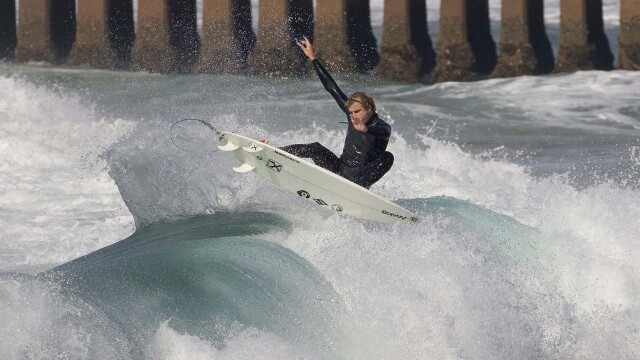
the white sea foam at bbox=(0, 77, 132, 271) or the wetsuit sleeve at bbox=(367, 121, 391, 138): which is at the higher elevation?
the wetsuit sleeve at bbox=(367, 121, 391, 138)

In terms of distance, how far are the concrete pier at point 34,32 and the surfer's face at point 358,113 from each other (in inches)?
637

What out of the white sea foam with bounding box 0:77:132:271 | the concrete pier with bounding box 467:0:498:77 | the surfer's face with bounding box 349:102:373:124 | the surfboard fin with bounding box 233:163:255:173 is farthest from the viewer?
the concrete pier with bounding box 467:0:498:77

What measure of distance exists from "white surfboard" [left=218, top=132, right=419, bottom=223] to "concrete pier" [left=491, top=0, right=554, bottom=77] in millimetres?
13799

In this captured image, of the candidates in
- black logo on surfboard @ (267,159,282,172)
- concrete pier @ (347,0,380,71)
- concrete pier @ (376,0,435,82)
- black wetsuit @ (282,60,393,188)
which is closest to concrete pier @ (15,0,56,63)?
concrete pier @ (347,0,380,71)

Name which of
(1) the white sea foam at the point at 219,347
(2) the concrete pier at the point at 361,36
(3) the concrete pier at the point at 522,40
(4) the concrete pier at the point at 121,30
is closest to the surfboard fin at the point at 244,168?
(1) the white sea foam at the point at 219,347

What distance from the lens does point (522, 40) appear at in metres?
23.6

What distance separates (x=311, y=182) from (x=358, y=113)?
2.51ft

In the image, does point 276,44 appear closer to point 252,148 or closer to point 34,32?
point 34,32

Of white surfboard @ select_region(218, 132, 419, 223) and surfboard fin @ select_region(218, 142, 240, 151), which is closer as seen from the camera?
white surfboard @ select_region(218, 132, 419, 223)

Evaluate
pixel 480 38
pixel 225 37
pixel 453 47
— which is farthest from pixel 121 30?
pixel 480 38

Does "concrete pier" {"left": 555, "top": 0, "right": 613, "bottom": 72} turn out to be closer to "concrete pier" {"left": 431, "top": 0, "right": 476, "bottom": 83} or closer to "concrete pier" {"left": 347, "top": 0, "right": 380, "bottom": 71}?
"concrete pier" {"left": 431, "top": 0, "right": 476, "bottom": 83}

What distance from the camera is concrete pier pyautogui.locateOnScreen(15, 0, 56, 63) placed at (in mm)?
24562

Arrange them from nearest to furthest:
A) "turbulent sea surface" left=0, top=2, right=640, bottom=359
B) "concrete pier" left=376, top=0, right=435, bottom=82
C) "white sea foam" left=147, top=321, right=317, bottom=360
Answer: "white sea foam" left=147, top=321, right=317, bottom=360, "turbulent sea surface" left=0, top=2, right=640, bottom=359, "concrete pier" left=376, top=0, right=435, bottom=82

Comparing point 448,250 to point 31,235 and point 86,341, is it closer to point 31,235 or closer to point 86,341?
point 86,341
